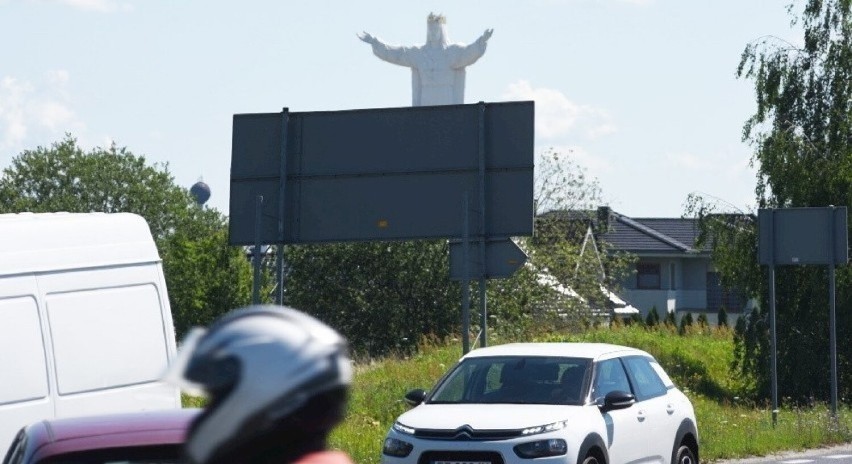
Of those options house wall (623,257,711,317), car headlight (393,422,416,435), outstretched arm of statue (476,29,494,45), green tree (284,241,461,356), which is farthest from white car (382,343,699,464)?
house wall (623,257,711,317)

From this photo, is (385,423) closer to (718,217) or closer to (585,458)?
(585,458)

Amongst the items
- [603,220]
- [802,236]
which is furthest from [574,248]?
[802,236]

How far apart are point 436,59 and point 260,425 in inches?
2579

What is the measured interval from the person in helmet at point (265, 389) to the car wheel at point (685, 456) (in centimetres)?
1266

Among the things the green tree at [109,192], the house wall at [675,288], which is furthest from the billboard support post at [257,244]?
the house wall at [675,288]

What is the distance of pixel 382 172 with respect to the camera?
750 inches

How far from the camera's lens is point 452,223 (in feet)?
62.4

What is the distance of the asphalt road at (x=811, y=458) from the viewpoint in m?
19.7

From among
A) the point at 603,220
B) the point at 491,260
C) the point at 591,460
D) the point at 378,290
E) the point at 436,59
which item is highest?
the point at 436,59

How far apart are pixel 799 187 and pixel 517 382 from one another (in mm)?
21088

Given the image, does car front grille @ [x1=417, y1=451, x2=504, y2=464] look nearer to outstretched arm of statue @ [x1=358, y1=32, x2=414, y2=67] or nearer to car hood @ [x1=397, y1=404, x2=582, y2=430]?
car hood @ [x1=397, y1=404, x2=582, y2=430]

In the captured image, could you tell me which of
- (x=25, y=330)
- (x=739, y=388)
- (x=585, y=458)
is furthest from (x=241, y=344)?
(x=739, y=388)

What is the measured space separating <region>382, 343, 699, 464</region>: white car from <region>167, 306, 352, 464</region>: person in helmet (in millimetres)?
10400

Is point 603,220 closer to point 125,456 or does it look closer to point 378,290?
point 378,290
